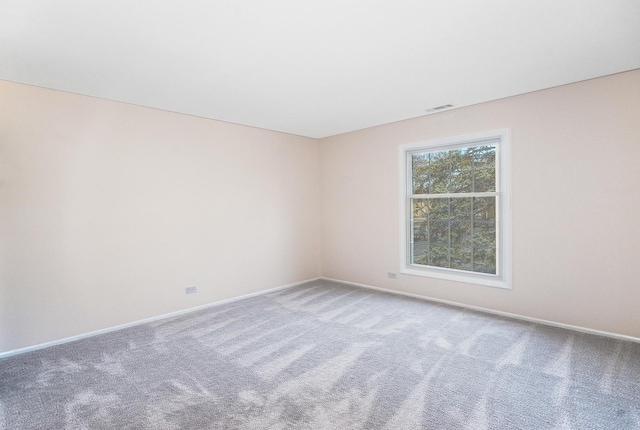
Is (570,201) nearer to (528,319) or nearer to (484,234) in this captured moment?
(484,234)

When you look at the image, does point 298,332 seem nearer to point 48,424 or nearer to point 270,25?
point 48,424

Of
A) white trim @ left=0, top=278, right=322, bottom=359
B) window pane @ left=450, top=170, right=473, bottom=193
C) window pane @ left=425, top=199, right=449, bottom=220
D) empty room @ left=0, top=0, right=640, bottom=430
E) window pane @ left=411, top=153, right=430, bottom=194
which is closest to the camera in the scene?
empty room @ left=0, top=0, right=640, bottom=430

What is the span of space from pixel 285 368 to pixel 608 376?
2450 millimetres

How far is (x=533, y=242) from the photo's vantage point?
3.52 metres

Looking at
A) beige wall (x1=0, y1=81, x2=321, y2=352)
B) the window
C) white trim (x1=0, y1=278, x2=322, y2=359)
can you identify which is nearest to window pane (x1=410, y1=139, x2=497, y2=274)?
the window

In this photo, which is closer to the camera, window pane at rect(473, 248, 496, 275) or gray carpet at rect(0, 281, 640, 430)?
gray carpet at rect(0, 281, 640, 430)

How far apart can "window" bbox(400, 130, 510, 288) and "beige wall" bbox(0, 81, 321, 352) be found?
2.05 metres

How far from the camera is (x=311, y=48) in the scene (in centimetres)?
244

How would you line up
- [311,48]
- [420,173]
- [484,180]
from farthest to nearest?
[420,173] < [484,180] < [311,48]

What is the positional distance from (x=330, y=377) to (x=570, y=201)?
295 centimetres

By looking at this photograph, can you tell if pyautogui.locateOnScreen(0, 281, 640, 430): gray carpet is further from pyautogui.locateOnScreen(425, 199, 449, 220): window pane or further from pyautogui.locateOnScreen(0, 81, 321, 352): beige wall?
pyautogui.locateOnScreen(425, 199, 449, 220): window pane

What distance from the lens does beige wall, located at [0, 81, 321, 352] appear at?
2.98m

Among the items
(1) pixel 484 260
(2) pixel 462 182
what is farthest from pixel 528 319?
(2) pixel 462 182

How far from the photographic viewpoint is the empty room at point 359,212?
209cm
